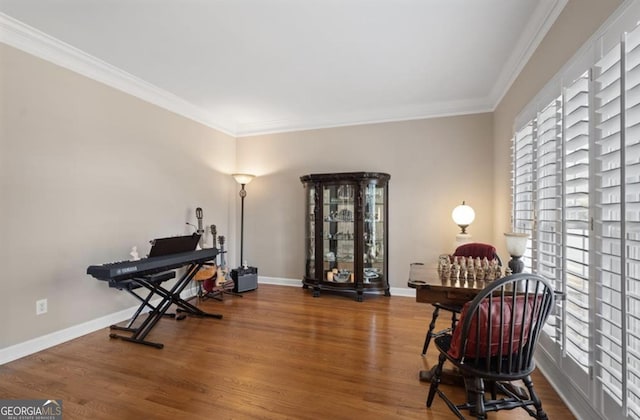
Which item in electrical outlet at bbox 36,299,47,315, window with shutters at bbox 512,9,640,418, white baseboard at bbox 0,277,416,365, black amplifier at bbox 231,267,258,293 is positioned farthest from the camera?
black amplifier at bbox 231,267,258,293

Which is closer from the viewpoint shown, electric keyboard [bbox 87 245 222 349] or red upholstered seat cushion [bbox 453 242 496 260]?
electric keyboard [bbox 87 245 222 349]

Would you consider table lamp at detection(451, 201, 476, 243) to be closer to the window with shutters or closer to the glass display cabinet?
the glass display cabinet

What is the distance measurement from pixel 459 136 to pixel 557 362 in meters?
2.87

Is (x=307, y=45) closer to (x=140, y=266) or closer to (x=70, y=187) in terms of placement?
(x=140, y=266)

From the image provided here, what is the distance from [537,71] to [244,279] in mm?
4077

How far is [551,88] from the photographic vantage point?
212 cm

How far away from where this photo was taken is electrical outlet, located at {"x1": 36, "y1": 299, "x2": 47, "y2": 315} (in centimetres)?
261

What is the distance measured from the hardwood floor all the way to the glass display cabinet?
34.0 inches

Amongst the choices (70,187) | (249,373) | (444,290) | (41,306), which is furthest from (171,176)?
(444,290)

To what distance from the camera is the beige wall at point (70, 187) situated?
2.45 metres

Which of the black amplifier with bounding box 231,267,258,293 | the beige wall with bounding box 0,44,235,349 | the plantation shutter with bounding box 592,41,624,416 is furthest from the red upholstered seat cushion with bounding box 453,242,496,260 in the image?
the beige wall with bounding box 0,44,235,349

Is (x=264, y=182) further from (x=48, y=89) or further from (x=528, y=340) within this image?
(x=528, y=340)

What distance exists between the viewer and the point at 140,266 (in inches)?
103

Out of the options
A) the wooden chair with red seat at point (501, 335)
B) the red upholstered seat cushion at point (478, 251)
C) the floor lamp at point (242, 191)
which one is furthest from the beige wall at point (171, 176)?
the wooden chair with red seat at point (501, 335)
